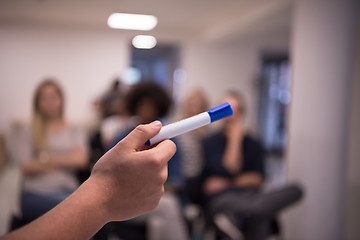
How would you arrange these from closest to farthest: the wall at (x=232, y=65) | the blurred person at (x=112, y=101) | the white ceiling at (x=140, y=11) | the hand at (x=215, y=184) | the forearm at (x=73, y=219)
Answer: the forearm at (x=73, y=219) → the white ceiling at (x=140, y=11) → the blurred person at (x=112, y=101) → the hand at (x=215, y=184) → the wall at (x=232, y=65)

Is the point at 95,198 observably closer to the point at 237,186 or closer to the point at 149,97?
the point at 149,97

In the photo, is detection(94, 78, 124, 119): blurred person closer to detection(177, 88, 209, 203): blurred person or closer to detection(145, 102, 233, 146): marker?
detection(177, 88, 209, 203): blurred person

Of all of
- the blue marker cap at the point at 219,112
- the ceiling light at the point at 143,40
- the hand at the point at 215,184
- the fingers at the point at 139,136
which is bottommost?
the hand at the point at 215,184

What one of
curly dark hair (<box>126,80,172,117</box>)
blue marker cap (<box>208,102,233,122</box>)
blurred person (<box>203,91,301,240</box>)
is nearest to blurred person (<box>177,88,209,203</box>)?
blurred person (<box>203,91,301,240</box>)

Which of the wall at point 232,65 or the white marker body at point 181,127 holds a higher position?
the wall at point 232,65

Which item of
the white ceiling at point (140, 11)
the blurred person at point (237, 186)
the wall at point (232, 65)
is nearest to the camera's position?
the white ceiling at point (140, 11)

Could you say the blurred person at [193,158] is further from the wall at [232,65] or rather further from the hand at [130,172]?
the hand at [130,172]

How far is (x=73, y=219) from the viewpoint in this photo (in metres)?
0.26

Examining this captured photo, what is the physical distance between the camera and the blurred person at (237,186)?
0.95 metres

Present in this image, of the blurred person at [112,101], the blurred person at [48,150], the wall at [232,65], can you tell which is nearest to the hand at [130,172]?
the blurred person at [48,150]

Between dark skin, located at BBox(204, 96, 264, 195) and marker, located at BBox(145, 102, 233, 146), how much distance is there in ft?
3.03

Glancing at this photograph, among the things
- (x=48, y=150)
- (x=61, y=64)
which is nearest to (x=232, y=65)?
(x=61, y=64)

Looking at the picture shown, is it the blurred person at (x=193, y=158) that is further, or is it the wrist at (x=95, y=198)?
the blurred person at (x=193, y=158)

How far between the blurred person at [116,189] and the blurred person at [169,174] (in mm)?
467
